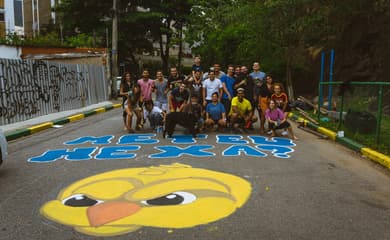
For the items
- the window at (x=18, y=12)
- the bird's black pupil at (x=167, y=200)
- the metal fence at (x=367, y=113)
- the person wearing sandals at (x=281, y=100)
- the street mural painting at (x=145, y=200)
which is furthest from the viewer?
the window at (x=18, y=12)

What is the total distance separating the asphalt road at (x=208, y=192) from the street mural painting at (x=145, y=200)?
13 mm

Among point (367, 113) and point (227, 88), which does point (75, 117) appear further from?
point (367, 113)

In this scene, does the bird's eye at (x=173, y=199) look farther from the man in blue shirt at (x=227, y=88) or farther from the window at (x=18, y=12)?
the window at (x=18, y=12)

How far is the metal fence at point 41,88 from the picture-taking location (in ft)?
39.4

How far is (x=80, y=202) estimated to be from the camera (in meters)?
4.80

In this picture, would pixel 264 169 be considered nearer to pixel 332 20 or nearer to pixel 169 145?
pixel 169 145

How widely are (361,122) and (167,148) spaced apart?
15.3 feet

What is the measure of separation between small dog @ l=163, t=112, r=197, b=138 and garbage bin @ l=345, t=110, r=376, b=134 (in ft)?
12.7

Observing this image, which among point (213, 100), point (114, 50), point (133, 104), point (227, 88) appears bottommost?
point (133, 104)

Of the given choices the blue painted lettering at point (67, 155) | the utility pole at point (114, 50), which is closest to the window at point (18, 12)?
the utility pole at point (114, 50)

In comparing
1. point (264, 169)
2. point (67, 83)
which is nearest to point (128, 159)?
point (264, 169)

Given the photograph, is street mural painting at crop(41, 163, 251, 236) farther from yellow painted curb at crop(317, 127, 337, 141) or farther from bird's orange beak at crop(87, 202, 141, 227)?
A: yellow painted curb at crop(317, 127, 337, 141)

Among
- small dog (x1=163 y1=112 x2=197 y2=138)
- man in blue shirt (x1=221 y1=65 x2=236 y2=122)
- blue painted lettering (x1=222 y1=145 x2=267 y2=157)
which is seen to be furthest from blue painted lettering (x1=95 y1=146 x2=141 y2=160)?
man in blue shirt (x1=221 y1=65 x2=236 y2=122)

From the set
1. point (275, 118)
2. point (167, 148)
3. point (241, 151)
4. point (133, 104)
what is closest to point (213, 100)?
point (275, 118)
